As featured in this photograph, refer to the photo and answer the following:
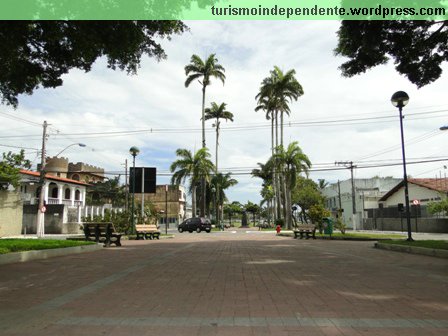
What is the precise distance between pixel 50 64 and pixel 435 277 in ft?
35.4

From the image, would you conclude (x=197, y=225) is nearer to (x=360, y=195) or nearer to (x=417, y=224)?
(x=417, y=224)

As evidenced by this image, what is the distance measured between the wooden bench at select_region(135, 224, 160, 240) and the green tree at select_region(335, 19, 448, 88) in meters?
15.1

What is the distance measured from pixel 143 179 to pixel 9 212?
34.8 feet

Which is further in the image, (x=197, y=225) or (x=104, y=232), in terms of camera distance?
(x=197, y=225)

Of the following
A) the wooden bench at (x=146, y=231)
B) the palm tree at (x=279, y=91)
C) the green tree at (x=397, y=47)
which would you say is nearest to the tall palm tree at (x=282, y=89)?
the palm tree at (x=279, y=91)

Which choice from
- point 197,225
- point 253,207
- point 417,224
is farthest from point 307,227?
point 253,207

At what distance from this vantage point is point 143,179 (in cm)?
2891

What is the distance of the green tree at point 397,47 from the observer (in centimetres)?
1262

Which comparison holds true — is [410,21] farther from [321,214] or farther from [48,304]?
[321,214]

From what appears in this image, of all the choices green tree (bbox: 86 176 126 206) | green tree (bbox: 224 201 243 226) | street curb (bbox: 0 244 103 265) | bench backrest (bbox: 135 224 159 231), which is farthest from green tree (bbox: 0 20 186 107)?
green tree (bbox: 224 201 243 226)

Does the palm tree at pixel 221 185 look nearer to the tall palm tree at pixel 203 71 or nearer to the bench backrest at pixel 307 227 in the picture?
the tall palm tree at pixel 203 71

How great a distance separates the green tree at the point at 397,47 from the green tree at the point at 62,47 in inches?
217

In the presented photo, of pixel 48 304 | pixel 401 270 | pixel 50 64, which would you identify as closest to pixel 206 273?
pixel 48 304

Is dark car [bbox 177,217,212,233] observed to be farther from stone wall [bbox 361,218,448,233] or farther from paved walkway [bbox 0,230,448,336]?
paved walkway [bbox 0,230,448,336]
